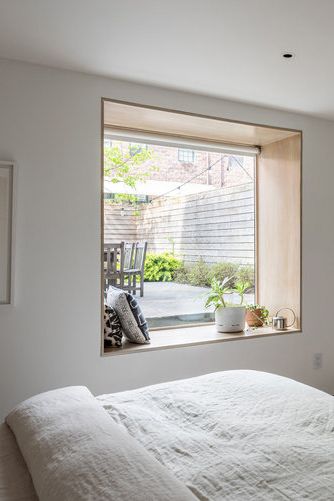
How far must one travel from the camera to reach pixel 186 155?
155 inches

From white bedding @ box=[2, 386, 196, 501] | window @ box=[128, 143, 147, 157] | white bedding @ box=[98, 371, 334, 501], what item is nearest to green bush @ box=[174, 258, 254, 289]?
window @ box=[128, 143, 147, 157]

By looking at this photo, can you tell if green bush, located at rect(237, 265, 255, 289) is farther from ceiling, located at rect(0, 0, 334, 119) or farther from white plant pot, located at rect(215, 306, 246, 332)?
ceiling, located at rect(0, 0, 334, 119)

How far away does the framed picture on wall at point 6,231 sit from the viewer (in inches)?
104

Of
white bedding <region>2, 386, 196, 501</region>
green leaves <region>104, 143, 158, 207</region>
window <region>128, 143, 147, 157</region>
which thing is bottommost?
white bedding <region>2, 386, 196, 501</region>

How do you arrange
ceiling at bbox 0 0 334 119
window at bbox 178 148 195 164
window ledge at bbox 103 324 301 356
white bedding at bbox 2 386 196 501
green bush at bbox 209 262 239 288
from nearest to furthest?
white bedding at bbox 2 386 196 501, ceiling at bbox 0 0 334 119, window ledge at bbox 103 324 301 356, window at bbox 178 148 195 164, green bush at bbox 209 262 239 288

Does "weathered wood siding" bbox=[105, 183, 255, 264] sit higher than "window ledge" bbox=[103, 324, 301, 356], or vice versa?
"weathered wood siding" bbox=[105, 183, 255, 264]

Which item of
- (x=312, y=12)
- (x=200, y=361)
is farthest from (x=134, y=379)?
(x=312, y=12)

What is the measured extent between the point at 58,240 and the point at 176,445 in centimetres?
168

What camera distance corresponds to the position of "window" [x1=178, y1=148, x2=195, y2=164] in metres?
3.89

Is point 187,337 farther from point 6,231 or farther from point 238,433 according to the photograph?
point 238,433

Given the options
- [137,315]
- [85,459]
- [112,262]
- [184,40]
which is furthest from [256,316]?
[85,459]

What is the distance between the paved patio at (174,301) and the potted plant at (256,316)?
19cm

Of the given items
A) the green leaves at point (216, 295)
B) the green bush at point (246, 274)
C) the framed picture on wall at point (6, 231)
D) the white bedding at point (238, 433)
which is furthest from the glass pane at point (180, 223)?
the white bedding at point (238, 433)

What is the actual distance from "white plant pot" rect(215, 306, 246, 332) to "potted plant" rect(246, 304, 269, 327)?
249 mm
